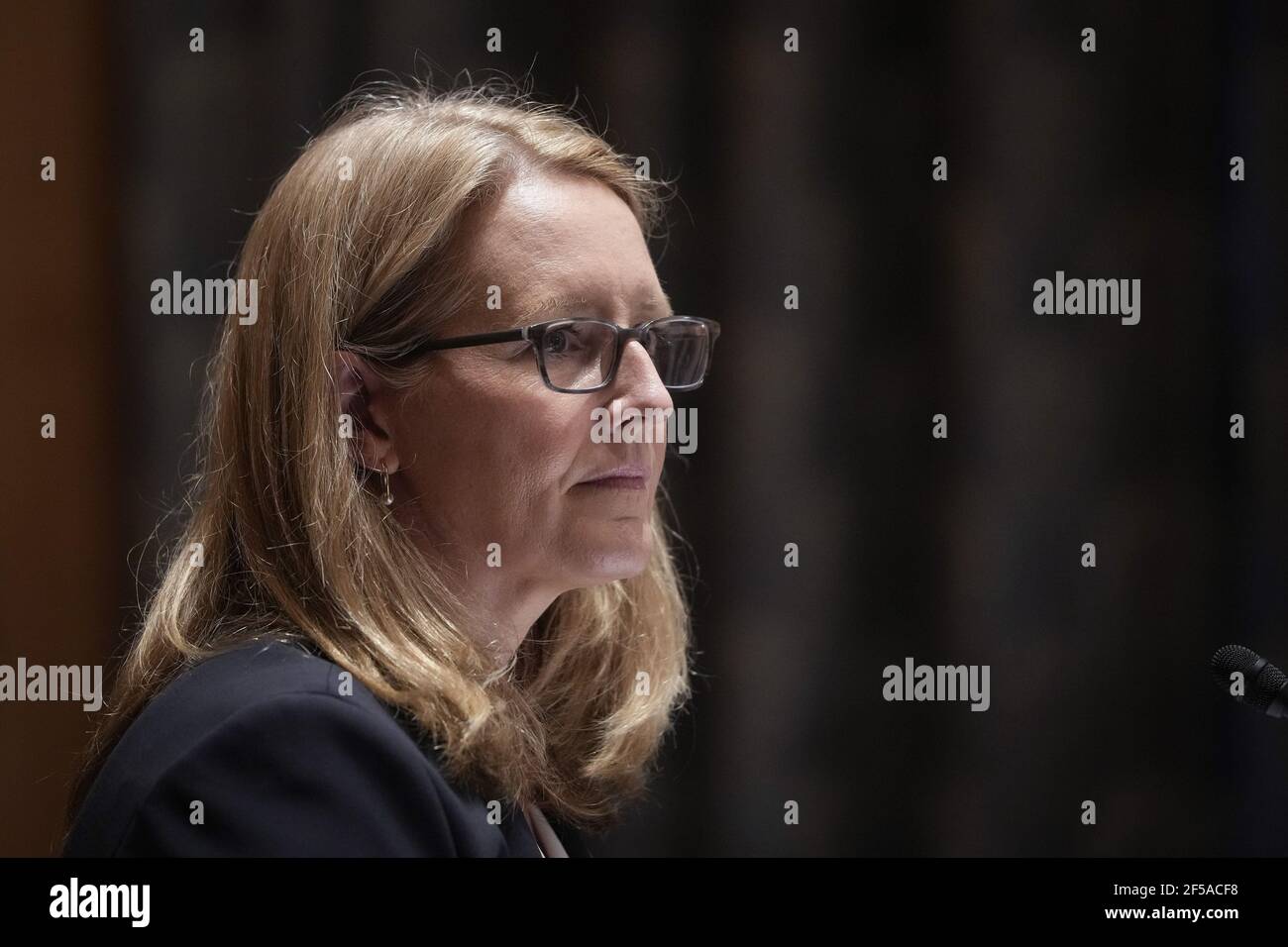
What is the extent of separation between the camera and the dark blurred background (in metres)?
1.70

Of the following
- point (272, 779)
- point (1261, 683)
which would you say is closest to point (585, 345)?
point (272, 779)

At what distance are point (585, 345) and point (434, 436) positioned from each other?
172 mm

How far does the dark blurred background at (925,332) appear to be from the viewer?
1.70 metres

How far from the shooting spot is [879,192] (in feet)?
5.66

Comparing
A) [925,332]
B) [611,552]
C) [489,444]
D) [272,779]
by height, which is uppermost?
[925,332]

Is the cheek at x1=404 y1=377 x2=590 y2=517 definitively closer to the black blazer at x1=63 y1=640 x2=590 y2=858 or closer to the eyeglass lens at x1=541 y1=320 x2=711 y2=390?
the eyeglass lens at x1=541 y1=320 x2=711 y2=390

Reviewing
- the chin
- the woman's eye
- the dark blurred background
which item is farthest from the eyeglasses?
the dark blurred background

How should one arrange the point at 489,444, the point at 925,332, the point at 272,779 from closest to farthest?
the point at 272,779
the point at 489,444
the point at 925,332

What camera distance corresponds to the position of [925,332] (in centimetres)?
172

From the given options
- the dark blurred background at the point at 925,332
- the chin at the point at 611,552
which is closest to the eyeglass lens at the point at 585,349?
the chin at the point at 611,552

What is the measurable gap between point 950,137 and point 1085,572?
0.66 meters

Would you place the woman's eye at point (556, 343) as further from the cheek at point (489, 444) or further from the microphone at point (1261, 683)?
the microphone at point (1261, 683)

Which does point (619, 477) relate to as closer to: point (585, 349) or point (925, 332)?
point (585, 349)

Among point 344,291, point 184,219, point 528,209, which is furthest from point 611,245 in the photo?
point 184,219
